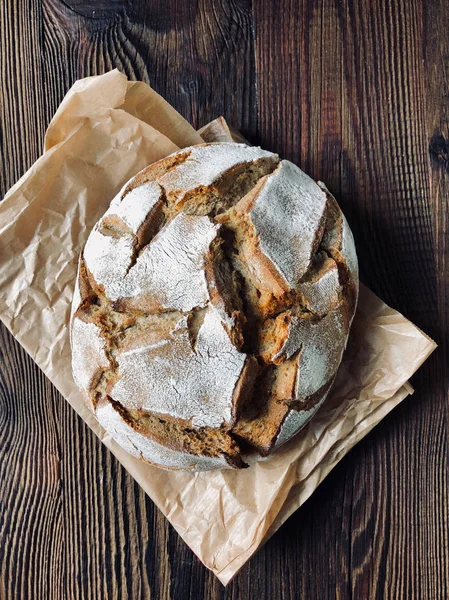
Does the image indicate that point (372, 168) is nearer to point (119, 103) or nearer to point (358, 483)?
point (119, 103)

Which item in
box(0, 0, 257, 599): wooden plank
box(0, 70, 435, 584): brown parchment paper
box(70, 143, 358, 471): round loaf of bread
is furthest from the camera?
box(0, 0, 257, 599): wooden plank

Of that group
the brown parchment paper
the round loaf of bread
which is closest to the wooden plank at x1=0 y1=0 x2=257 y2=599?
the brown parchment paper

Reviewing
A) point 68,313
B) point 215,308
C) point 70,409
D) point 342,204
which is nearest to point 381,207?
point 342,204

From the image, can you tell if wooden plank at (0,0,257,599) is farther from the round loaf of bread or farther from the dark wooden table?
the round loaf of bread

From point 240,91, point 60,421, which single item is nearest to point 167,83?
point 240,91

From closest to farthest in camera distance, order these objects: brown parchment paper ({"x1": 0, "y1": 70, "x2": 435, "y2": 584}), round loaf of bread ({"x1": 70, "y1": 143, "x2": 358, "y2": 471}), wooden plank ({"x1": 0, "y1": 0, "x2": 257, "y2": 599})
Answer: round loaf of bread ({"x1": 70, "y1": 143, "x2": 358, "y2": 471})
brown parchment paper ({"x1": 0, "y1": 70, "x2": 435, "y2": 584})
wooden plank ({"x1": 0, "y1": 0, "x2": 257, "y2": 599})

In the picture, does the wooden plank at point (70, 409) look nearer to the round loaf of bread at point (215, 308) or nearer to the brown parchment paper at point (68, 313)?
the brown parchment paper at point (68, 313)

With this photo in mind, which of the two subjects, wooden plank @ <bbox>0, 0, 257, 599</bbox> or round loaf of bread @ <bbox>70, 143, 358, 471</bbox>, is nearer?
round loaf of bread @ <bbox>70, 143, 358, 471</bbox>
